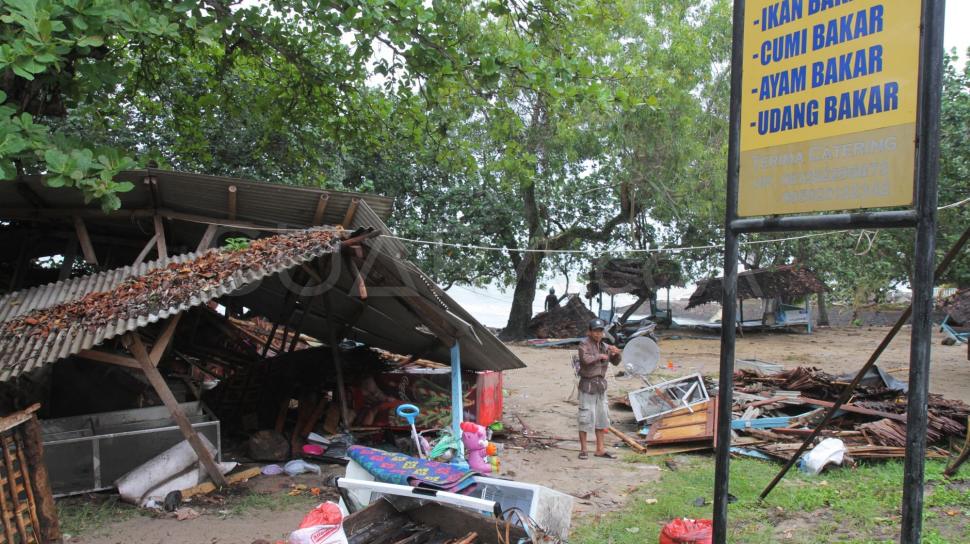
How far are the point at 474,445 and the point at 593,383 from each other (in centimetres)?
299

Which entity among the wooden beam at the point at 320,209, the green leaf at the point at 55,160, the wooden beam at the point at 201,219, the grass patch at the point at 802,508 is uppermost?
the green leaf at the point at 55,160

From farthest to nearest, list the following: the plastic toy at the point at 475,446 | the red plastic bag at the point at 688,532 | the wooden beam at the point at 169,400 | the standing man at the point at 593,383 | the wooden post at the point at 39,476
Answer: the standing man at the point at 593,383 → the wooden beam at the point at 169,400 → the plastic toy at the point at 475,446 → the red plastic bag at the point at 688,532 → the wooden post at the point at 39,476

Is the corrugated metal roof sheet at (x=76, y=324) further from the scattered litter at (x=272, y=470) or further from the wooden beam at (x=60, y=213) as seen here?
the scattered litter at (x=272, y=470)

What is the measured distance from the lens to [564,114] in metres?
10.3

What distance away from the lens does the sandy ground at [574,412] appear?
18.7 ft

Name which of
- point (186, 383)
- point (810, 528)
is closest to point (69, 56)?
point (186, 383)

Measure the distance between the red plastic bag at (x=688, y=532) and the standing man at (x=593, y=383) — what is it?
361 cm

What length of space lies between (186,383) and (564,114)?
21.5 ft

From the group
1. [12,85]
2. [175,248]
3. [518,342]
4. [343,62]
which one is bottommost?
[518,342]

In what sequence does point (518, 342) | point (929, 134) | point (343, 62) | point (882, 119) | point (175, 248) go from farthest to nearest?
1. point (518, 342)
2. point (343, 62)
3. point (175, 248)
4. point (882, 119)
5. point (929, 134)

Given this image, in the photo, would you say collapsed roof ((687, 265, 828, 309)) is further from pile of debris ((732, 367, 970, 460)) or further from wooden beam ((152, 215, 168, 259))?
wooden beam ((152, 215, 168, 259))

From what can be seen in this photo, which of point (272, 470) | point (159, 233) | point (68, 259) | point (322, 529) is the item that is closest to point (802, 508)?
point (322, 529)

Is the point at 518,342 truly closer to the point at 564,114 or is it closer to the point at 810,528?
the point at 564,114

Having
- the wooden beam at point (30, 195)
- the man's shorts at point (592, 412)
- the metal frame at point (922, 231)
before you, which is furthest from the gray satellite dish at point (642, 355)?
the wooden beam at point (30, 195)
